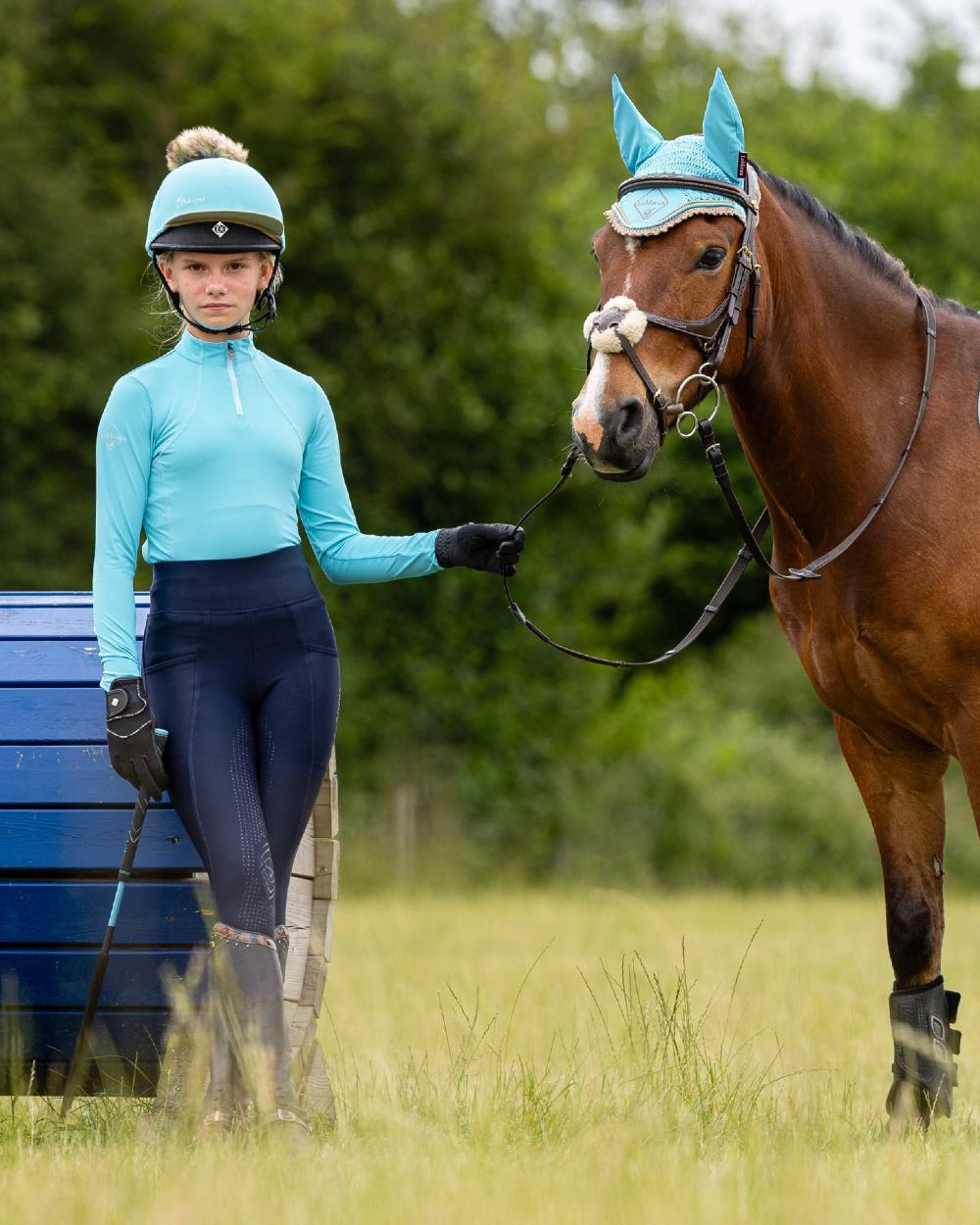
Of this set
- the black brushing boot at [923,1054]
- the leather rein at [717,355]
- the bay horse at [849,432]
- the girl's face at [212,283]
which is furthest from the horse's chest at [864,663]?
the girl's face at [212,283]

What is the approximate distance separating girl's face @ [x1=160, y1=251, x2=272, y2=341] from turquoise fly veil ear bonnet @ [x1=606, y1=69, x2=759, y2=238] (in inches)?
37.1

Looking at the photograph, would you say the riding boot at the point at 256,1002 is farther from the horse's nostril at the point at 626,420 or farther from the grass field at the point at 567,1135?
the horse's nostril at the point at 626,420

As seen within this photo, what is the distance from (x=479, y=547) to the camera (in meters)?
4.21

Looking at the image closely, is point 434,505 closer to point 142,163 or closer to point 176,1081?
point 142,163

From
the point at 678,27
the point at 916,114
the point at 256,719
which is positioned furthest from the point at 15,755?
the point at 678,27

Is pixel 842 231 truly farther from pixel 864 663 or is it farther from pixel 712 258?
pixel 864 663

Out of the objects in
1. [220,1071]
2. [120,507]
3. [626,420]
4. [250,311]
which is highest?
[250,311]

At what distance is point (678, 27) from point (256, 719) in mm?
32304

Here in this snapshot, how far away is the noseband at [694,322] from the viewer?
4.11 metres

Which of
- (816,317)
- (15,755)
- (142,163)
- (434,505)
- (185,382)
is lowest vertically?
(15,755)

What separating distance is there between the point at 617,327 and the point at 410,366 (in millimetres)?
11555

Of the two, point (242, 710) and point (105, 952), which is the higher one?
point (242, 710)

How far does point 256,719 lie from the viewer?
4.00 meters

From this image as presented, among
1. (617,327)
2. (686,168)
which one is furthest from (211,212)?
(686,168)
